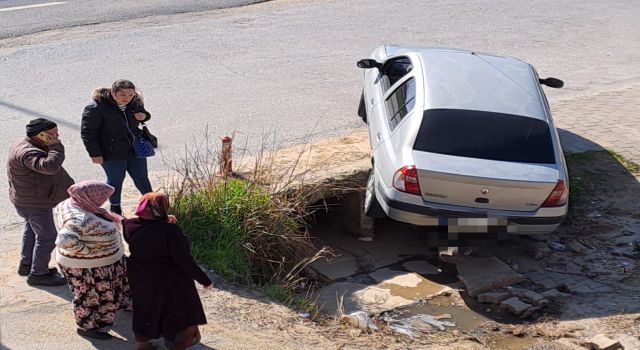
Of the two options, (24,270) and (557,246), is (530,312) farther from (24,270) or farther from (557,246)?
(24,270)

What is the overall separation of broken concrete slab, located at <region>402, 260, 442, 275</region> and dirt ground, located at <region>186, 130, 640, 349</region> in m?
0.52

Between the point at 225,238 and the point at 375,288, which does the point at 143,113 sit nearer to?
the point at 225,238

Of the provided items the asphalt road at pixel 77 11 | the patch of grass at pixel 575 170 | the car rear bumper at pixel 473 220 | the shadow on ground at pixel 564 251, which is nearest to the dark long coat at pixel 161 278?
the shadow on ground at pixel 564 251

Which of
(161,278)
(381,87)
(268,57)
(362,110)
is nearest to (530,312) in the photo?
(381,87)

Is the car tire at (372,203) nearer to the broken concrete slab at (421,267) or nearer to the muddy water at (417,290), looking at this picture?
the broken concrete slab at (421,267)

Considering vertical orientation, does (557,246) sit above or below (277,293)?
below

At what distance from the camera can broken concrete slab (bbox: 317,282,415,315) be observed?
827 centimetres

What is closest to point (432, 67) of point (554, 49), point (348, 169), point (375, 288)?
point (348, 169)

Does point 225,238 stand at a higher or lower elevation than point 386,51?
lower

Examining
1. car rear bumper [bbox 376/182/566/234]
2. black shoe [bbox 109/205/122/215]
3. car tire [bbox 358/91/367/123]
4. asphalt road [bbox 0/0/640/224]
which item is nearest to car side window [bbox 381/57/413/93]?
car tire [bbox 358/91/367/123]

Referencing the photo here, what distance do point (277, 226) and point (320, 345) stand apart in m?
1.73

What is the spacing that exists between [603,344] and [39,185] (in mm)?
4644

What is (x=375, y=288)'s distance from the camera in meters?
8.80

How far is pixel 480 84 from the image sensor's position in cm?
904
